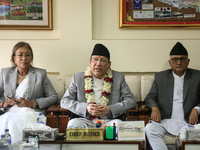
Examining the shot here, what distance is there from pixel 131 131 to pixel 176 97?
1.37 m

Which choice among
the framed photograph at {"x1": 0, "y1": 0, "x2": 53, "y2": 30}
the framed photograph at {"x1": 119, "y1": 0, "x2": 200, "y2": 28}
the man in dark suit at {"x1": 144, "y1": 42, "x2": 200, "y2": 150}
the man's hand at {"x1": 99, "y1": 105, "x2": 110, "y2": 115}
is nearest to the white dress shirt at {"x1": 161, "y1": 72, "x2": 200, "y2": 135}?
the man in dark suit at {"x1": 144, "y1": 42, "x2": 200, "y2": 150}

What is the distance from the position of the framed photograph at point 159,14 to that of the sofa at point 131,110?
0.85m

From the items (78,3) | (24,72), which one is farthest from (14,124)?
(78,3)

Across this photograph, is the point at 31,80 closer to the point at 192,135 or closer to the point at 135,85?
the point at 135,85

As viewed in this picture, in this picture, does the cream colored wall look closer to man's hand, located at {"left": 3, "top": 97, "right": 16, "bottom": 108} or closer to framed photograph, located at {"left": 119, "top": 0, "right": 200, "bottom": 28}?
framed photograph, located at {"left": 119, "top": 0, "right": 200, "bottom": 28}

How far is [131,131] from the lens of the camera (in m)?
2.42

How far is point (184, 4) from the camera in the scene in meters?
4.27

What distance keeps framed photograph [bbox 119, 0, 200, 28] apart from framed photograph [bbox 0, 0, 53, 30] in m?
1.21

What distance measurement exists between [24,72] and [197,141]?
2.49 metres

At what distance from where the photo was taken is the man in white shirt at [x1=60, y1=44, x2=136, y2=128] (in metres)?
3.24

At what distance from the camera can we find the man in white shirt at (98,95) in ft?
10.6

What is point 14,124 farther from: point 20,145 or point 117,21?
point 117,21

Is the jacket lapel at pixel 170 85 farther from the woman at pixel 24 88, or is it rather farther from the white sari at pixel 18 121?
the white sari at pixel 18 121

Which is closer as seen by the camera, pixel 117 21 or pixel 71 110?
pixel 71 110
